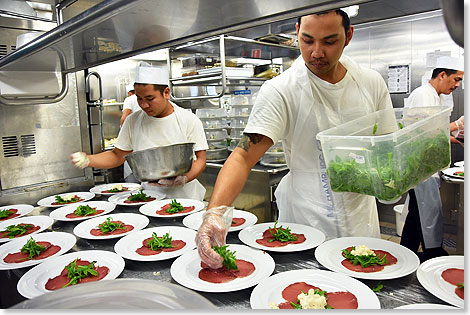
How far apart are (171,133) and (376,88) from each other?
5.18 ft

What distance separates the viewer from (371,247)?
1.42 meters

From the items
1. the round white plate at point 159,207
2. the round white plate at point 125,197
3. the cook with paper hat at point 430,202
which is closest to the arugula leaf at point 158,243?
the round white plate at point 159,207

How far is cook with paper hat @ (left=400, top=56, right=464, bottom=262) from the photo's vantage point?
11.2ft

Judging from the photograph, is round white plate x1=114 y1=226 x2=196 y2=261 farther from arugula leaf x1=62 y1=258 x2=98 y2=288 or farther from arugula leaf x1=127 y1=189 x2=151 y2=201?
arugula leaf x1=127 y1=189 x2=151 y2=201

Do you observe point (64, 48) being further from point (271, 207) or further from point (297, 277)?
point (271, 207)

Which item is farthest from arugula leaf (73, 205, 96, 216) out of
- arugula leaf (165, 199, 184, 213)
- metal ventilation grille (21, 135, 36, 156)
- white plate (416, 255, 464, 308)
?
white plate (416, 255, 464, 308)

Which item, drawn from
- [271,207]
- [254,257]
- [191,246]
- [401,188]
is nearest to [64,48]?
[191,246]

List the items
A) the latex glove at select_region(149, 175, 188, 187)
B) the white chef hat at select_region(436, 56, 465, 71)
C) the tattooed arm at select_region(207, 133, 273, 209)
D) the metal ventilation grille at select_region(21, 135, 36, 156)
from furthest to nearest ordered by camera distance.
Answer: the white chef hat at select_region(436, 56, 465, 71) → the metal ventilation grille at select_region(21, 135, 36, 156) → the latex glove at select_region(149, 175, 188, 187) → the tattooed arm at select_region(207, 133, 273, 209)

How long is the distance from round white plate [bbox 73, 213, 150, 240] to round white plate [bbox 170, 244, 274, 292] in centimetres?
54

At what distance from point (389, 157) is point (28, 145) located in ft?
8.70

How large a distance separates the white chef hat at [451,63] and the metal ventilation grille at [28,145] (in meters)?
3.99

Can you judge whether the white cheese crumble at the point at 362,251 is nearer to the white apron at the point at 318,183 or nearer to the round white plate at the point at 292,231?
the round white plate at the point at 292,231

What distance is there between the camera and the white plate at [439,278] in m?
1.00

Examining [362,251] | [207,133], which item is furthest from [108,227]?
[207,133]
